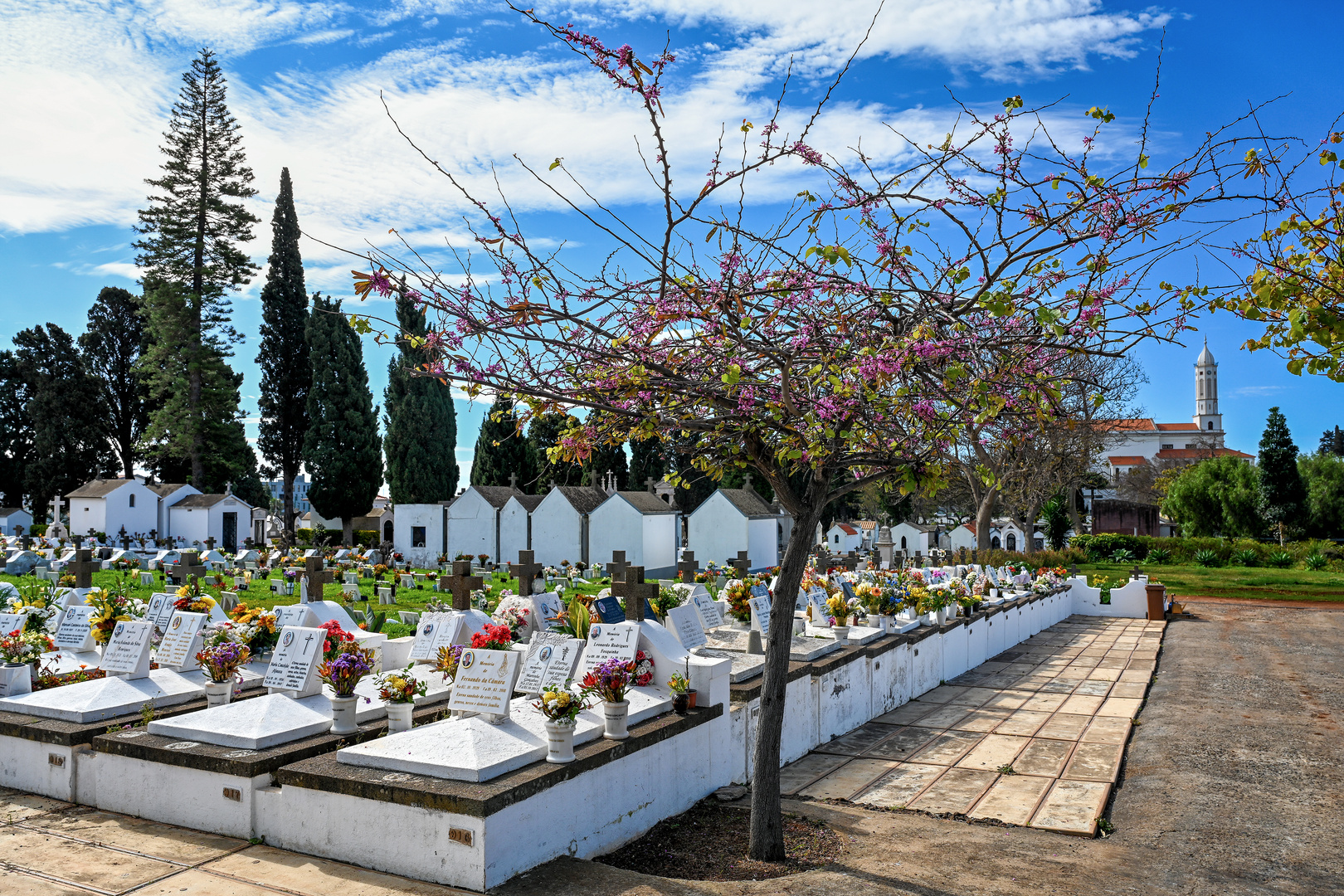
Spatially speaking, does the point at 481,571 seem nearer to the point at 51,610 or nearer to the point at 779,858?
the point at 51,610

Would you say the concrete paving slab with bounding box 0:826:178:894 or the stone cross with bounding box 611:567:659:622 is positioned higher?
the stone cross with bounding box 611:567:659:622

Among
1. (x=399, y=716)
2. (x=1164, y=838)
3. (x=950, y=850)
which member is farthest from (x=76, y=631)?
(x=1164, y=838)

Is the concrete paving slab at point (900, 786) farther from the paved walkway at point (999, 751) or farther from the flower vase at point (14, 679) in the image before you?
the flower vase at point (14, 679)

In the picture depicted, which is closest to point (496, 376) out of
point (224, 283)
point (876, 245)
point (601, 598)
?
point (876, 245)

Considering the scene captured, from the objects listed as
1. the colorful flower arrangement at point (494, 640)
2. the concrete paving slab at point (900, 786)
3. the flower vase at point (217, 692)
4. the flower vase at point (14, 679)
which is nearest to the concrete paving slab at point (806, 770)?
the concrete paving slab at point (900, 786)

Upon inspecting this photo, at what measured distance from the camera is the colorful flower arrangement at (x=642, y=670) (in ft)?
24.1

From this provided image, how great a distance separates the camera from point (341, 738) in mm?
6512

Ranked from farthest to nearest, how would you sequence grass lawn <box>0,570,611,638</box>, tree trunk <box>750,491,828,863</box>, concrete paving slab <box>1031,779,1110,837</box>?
1. grass lawn <box>0,570,611,638</box>
2. concrete paving slab <box>1031,779,1110,837</box>
3. tree trunk <box>750,491,828,863</box>

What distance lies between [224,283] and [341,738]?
4420 centimetres

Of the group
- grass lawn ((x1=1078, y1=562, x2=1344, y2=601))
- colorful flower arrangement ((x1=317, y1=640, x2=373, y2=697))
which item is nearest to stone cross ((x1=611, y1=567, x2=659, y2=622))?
colorful flower arrangement ((x1=317, y1=640, x2=373, y2=697))

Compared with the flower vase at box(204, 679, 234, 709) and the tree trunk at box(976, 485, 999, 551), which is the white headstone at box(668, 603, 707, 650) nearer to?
the flower vase at box(204, 679, 234, 709)

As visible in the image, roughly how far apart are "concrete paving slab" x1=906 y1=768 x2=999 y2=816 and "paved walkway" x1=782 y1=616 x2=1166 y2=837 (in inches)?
0.6

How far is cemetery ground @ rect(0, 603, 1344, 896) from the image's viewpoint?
5031mm

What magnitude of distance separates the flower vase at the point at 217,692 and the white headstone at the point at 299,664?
0.42 m
